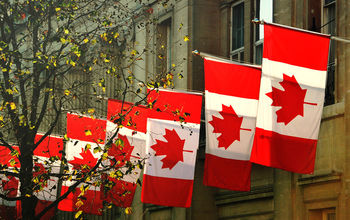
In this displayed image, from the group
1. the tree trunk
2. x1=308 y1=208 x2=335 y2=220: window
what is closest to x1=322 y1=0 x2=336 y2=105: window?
x1=308 y1=208 x2=335 y2=220: window

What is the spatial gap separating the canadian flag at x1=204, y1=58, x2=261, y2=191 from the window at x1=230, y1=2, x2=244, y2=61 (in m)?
5.78

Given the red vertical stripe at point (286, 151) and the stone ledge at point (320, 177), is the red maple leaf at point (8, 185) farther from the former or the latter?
the stone ledge at point (320, 177)

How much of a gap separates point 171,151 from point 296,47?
5.81 meters

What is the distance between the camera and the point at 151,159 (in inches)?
822

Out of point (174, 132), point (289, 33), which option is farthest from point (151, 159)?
point (289, 33)

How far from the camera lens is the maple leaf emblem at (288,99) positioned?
645 inches

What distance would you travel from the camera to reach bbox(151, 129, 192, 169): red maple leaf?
2080 cm

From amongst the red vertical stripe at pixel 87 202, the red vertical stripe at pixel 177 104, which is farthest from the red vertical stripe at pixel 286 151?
the red vertical stripe at pixel 87 202

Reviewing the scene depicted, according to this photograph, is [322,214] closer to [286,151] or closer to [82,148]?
[286,151]

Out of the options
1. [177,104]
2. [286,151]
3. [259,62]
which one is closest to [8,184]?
[177,104]

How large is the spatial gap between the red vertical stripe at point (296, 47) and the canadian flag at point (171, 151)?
4.53 meters

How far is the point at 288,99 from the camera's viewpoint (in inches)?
648

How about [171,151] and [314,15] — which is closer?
[314,15]

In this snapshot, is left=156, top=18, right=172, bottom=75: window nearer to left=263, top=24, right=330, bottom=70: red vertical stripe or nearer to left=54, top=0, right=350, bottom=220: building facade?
left=54, top=0, right=350, bottom=220: building facade
